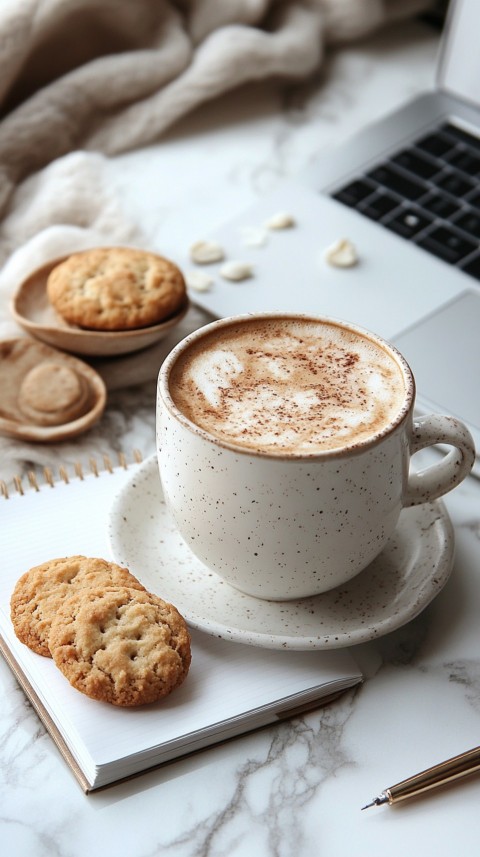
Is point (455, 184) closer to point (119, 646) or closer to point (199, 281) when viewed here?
point (199, 281)

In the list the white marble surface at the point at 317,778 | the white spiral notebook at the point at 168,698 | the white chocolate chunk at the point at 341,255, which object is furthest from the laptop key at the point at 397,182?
the white spiral notebook at the point at 168,698

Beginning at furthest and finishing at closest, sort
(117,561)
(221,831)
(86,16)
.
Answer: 1. (86,16)
2. (117,561)
3. (221,831)

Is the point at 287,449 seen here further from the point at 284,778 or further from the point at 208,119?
the point at 208,119

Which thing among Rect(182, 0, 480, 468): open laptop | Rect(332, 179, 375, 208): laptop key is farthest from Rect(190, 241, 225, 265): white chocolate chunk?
Rect(332, 179, 375, 208): laptop key

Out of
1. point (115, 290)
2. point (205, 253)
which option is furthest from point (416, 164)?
point (115, 290)

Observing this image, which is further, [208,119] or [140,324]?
[208,119]

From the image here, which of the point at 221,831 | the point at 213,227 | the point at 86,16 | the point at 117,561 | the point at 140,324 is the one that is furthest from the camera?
the point at 86,16

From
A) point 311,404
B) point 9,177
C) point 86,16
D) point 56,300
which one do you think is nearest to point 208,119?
point 86,16

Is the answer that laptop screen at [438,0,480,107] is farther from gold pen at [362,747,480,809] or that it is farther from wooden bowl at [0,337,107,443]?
gold pen at [362,747,480,809]
